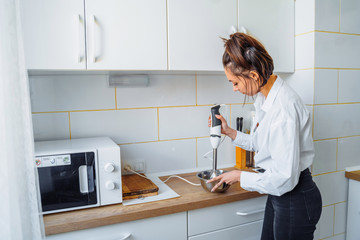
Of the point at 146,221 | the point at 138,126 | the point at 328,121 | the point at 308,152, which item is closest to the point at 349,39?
the point at 328,121

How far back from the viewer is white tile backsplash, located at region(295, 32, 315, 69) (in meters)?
1.62

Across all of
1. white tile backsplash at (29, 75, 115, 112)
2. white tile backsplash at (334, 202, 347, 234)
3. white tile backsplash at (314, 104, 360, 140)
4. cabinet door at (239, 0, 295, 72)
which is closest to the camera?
white tile backsplash at (29, 75, 115, 112)

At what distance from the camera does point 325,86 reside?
1.66 m

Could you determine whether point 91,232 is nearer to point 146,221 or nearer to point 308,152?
point 146,221

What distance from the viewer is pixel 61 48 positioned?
1.17 m

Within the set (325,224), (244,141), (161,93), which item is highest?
(161,93)

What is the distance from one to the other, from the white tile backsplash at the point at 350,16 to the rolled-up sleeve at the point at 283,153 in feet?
3.04

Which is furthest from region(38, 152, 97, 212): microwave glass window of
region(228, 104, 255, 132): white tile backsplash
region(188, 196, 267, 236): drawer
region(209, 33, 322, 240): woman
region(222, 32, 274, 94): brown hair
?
region(228, 104, 255, 132): white tile backsplash

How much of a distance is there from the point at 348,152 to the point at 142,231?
1345mm

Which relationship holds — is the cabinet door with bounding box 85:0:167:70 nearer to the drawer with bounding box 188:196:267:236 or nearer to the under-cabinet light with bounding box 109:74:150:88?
the under-cabinet light with bounding box 109:74:150:88

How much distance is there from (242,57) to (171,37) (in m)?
0.40

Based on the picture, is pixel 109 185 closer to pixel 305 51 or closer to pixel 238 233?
pixel 238 233

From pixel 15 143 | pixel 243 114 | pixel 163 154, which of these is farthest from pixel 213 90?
pixel 15 143

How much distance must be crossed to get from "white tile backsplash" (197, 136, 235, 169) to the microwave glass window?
786 mm
